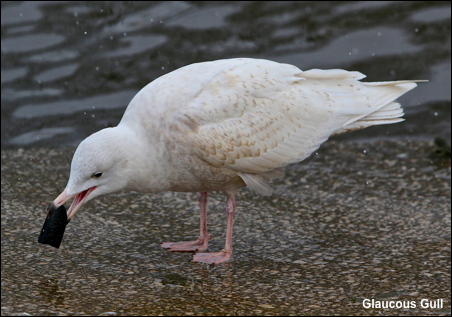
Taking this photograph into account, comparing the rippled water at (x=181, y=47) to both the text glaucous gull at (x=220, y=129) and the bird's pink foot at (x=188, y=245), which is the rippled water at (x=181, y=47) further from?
the bird's pink foot at (x=188, y=245)

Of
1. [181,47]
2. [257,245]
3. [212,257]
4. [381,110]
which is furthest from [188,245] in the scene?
[181,47]

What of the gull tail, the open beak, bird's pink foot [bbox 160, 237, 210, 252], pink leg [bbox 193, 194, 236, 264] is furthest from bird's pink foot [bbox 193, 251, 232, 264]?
the gull tail

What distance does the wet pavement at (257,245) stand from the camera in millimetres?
4414

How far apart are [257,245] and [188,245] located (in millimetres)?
490

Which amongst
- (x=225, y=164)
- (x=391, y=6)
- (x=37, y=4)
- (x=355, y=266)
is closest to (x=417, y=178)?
(x=355, y=266)

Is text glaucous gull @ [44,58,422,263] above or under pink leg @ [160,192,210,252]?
above

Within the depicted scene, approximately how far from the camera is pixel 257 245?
5.40 meters

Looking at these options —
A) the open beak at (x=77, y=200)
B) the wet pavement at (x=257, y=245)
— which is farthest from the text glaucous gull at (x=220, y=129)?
the wet pavement at (x=257, y=245)

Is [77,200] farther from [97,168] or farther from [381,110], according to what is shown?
[381,110]

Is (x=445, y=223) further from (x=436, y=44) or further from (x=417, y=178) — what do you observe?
(x=436, y=44)

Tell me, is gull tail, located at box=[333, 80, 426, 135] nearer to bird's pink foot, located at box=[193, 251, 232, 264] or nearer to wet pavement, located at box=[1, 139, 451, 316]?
wet pavement, located at box=[1, 139, 451, 316]

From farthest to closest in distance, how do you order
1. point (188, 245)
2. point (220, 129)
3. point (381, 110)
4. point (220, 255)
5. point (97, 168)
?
point (381, 110) < point (188, 245) < point (220, 255) < point (220, 129) < point (97, 168)

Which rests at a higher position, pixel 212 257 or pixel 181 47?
pixel 181 47

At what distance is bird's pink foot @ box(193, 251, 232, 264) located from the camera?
507cm
